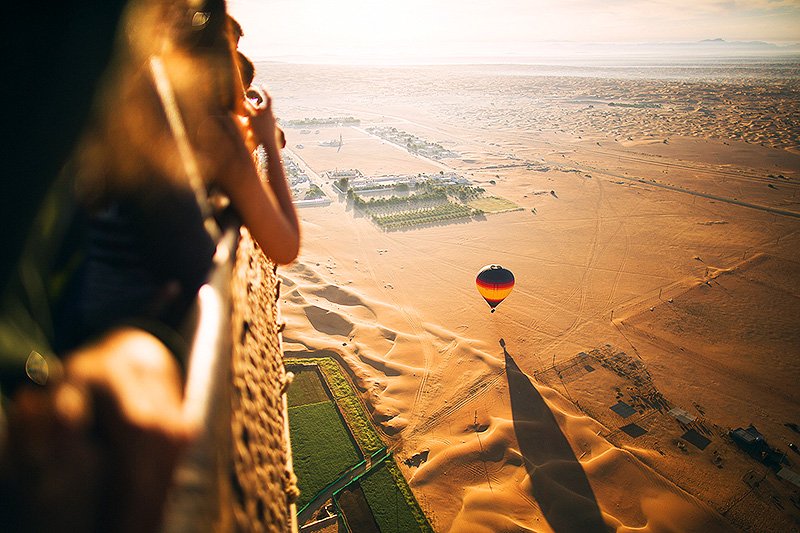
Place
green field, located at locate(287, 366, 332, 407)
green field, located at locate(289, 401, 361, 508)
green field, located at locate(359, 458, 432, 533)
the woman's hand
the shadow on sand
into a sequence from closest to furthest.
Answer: the woman's hand, green field, located at locate(359, 458, 432, 533), green field, located at locate(289, 401, 361, 508), the shadow on sand, green field, located at locate(287, 366, 332, 407)

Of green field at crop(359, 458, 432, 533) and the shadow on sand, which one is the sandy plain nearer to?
the shadow on sand

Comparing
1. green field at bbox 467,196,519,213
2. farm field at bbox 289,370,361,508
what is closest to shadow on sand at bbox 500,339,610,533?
farm field at bbox 289,370,361,508

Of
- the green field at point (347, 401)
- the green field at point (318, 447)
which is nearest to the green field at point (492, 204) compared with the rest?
the green field at point (347, 401)

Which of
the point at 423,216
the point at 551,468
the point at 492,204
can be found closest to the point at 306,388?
the point at 551,468

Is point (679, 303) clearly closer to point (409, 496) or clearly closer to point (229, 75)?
point (409, 496)

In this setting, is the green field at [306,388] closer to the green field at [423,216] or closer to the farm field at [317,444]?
the farm field at [317,444]

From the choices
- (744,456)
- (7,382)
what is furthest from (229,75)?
(744,456)
